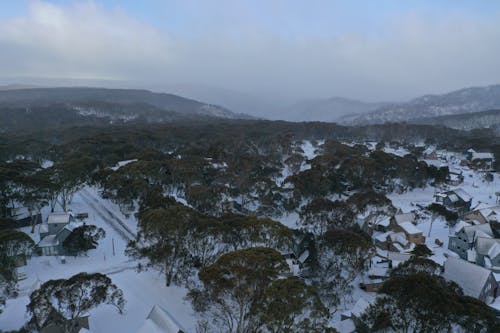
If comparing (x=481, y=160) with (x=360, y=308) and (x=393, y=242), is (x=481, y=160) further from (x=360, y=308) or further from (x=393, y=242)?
(x=360, y=308)

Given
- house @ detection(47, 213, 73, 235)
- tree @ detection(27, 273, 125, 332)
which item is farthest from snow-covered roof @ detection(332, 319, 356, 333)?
house @ detection(47, 213, 73, 235)

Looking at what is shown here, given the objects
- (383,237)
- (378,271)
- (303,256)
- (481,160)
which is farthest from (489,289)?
(481,160)

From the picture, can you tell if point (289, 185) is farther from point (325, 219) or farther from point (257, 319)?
point (257, 319)

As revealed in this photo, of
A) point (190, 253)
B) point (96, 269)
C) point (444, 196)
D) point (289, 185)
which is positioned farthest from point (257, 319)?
point (444, 196)

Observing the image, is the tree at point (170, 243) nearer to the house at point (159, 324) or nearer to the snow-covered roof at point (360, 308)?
the house at point (159, 324)

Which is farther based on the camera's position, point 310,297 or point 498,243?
point 498,243

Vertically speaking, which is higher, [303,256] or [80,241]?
[303,256]
